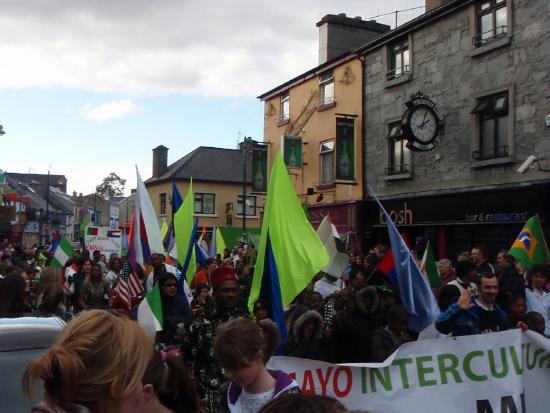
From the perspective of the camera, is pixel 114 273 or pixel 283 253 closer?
pixel 283 253

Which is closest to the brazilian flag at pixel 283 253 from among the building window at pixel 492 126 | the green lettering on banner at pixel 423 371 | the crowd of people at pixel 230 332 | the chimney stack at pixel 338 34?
the crowd of people at pixel 230 332

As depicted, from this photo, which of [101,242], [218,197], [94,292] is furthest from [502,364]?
[218,197]

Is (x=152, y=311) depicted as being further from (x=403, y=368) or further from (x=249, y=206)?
(x=249, y=206)

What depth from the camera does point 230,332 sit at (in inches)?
135

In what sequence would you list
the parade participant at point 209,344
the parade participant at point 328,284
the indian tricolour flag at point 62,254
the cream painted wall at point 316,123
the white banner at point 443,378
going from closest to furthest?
the parade participant at point 209,344, the white banner at point 443,378, the parade participant at point 328,284, the indian tricolour flag at point 62,254, the cream painted wall at point 316,123

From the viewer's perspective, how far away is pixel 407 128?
56.3ft

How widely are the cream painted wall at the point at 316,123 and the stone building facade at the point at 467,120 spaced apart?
757 millimetres

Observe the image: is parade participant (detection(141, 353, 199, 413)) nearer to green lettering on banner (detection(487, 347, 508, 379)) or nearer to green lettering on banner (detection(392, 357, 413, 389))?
green lettering on banner (detection(392, 357, 413, 389))

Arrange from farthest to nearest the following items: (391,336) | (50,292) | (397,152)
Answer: (397,152) → (50,292) → (391,336)

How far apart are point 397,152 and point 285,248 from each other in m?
13.7

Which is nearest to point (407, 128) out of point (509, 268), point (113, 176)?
point (509, 268)

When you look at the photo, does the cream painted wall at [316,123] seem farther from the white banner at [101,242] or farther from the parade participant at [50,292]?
the parade participant at [50,292]

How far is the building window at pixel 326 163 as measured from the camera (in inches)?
893

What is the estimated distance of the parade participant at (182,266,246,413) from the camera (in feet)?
14.6
